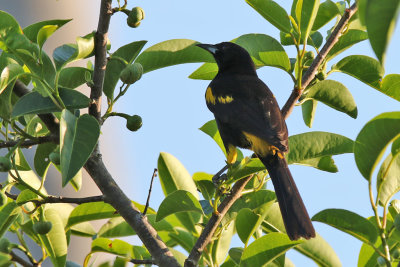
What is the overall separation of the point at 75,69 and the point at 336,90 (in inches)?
47.2

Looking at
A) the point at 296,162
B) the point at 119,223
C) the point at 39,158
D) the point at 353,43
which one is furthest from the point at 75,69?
the point at 353,43

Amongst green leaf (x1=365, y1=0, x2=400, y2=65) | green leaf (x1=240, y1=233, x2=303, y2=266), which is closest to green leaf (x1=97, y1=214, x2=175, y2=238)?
green leaf (x1=240, y1=233, x2=303, y2=266)

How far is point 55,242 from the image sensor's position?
7.87 ft

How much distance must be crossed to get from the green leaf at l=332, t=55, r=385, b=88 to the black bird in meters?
0.40

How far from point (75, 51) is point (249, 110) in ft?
5.19

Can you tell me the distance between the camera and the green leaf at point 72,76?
8.32 ft

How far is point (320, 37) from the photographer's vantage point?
114 inches

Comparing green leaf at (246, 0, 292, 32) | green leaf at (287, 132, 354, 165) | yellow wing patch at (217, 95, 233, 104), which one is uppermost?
green leaf at (246, 0, 292, 32)

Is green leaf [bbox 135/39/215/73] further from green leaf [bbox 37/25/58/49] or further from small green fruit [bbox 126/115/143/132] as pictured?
green leaf [bbox 37/25/58/49]

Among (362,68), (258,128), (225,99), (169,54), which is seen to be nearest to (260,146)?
(258,128)

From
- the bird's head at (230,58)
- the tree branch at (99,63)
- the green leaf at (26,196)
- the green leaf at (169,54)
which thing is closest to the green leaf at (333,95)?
the green leaf at (169,54)

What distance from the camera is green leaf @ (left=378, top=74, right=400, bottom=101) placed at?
2613mm

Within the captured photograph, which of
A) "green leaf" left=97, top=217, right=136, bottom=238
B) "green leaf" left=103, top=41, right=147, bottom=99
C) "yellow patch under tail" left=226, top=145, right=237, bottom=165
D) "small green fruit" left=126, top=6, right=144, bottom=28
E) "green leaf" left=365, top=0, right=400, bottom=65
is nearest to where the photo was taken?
"green leaf" left=365, top=0, right=400, bottom=65

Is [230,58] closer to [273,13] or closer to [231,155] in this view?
[231,155]
